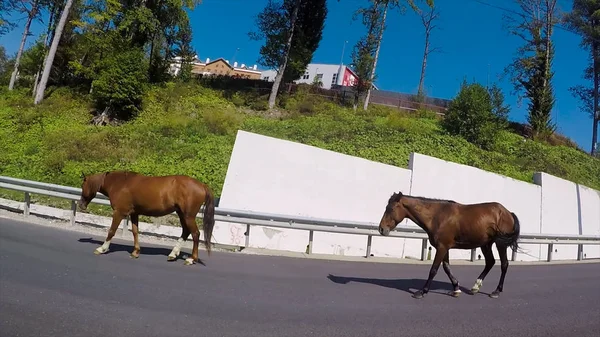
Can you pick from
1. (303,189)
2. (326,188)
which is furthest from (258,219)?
(326,188)

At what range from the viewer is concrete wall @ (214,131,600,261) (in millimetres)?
11922

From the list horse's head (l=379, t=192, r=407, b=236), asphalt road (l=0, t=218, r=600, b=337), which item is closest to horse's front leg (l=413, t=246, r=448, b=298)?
asphalt road (l=0, t=218, r=600, b=337)

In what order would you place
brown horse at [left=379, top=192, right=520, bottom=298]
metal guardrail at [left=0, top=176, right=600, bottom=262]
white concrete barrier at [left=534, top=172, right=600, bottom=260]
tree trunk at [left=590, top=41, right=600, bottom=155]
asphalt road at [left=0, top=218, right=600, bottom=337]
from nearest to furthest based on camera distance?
asphalt road at [left=0, top=218, right=600, bottom=337]
brown horse at [left=379, top=192, right=520, bottom=298]
metal guardrail at [left=0, top=176, right=600, bottom=262]
white concrete barrier at [left=534, top=172, right=600, bottom=260]
tree trunk at [left=590, top=41, right=600, bottom=155]

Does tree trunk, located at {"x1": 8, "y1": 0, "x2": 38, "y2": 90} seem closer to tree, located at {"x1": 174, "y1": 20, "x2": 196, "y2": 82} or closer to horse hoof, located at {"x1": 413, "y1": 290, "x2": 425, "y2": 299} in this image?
tree, located at {"x1": 174, "y1": 20, "x2": 196, "y2": 82}

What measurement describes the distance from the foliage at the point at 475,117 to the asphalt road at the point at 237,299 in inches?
603

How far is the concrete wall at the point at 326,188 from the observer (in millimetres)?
11922

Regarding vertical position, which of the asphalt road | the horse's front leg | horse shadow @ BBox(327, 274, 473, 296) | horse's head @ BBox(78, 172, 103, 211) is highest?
→ horse's head @ BBox(78, 172, 103, 211)

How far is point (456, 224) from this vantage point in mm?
7617

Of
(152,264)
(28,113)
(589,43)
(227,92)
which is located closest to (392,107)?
(227,92)

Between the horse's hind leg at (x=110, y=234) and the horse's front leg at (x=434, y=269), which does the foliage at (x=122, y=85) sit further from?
the horse's front leg at (x=434, y=269)

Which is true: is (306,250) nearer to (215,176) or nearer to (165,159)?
(215,176)

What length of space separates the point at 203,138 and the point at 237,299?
14.9 meters

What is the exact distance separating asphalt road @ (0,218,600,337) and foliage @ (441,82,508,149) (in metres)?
15.3

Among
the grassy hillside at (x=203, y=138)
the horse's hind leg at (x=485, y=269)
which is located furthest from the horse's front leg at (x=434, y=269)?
the grassy hillside at (x=203, y=138)
